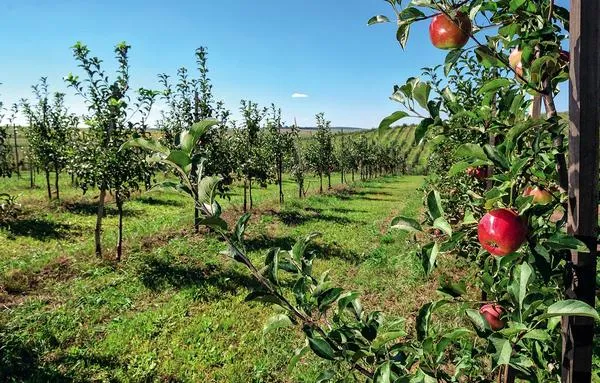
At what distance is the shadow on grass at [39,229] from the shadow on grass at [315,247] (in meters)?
5.88

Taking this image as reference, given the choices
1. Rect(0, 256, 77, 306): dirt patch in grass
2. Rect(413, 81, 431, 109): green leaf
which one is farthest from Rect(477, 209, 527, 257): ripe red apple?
Rect(0, 256, 77, 306): dirt patch in grass

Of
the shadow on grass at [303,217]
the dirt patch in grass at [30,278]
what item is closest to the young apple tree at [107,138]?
the dirt patch in grass at [30,278]

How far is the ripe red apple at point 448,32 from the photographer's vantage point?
1461 millimetres

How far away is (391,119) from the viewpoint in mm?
1412

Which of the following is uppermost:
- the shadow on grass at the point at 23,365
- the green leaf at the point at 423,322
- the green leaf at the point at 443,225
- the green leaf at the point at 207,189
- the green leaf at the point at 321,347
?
the green leaf at the point at 207,189

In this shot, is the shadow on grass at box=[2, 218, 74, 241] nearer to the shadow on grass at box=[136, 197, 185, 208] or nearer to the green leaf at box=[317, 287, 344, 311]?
the shadow on grass at box=[136, 197, 185, 208]

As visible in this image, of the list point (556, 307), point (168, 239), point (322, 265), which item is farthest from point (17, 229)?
point (556, 307)

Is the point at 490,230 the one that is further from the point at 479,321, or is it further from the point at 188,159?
the point at 188,159

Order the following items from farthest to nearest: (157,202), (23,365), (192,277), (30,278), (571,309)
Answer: (157,202) < (192,277) < (30,278) < (23,365) < (571,309)

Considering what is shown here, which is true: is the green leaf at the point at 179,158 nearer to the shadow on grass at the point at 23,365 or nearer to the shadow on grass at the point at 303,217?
the shadow on grass at the point at 23,365

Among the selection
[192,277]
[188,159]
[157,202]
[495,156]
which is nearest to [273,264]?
[188,159]

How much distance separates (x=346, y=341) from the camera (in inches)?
57.3

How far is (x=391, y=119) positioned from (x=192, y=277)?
863 cm

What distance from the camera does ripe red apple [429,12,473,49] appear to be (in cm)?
146
